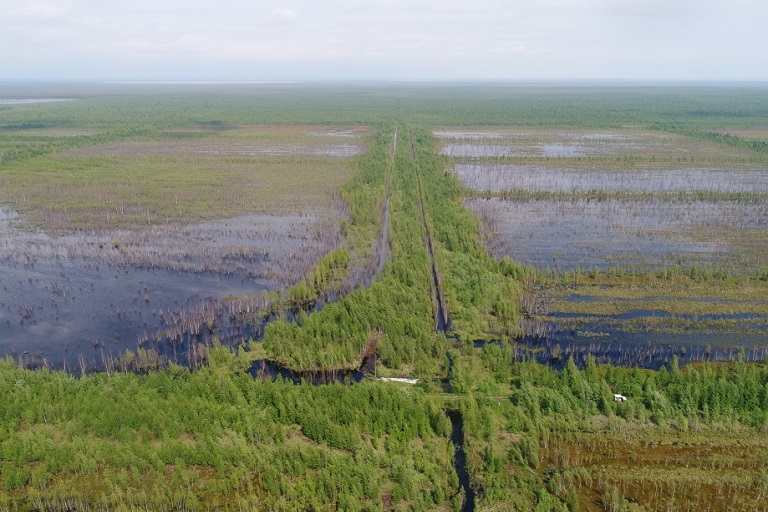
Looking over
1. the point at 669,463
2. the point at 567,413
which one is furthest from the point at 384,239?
the point at 669,463

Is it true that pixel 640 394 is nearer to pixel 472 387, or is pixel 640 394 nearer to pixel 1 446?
pixel 472 387

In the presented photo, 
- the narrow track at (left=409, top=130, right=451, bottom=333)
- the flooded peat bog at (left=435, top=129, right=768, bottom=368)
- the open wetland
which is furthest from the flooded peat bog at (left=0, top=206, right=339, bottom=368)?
the flooded peat bog at (left=435, top=129, right=768, bottom=368)

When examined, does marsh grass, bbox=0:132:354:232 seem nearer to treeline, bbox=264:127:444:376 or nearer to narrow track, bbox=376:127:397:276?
narrow track, bbox=376:127:397:276

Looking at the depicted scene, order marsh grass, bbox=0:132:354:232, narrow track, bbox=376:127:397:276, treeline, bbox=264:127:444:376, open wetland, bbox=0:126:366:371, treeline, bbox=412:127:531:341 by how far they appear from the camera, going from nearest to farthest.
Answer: treeline, bbox=264:127:444:376
treeline, bbox=412:127:531:341
open wetland, bbox=0:126:366:371
narrow track, bbox=376:127:397:276
marsh grass, bbox=0:132:354:232

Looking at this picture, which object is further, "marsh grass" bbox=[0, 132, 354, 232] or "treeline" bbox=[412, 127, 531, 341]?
"marsh grass" bbox=[0, 132, 354, 232]

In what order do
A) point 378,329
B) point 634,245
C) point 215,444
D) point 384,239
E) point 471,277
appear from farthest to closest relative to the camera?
point 384,239 → point 634,245 → point 471,277 → point 378,329 → point 215,444

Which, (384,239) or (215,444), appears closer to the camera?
(215,444)

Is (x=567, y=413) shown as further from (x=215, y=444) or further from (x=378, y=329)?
(x=215, y=444)

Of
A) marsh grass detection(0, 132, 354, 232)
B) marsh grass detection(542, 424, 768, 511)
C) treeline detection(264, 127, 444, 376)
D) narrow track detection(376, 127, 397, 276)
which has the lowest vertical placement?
marsh grass detection(542, 424, 768, 511)
